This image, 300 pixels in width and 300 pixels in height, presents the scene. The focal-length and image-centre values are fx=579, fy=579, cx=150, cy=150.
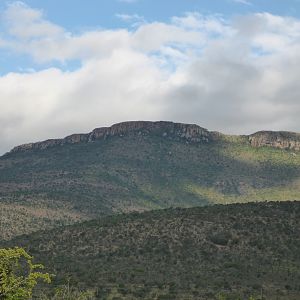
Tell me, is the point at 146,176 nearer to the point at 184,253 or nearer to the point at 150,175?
the point at 150,175

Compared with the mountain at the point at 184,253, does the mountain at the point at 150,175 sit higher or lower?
higher

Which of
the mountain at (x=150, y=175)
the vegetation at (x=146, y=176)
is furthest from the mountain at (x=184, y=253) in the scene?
the vegetation at (x=146, y=176)

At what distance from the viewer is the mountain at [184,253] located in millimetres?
60219

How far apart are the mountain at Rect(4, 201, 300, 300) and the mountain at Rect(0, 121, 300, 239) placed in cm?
4640

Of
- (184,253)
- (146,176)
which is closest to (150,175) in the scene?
(146,176)

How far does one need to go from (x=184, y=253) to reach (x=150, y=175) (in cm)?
10353

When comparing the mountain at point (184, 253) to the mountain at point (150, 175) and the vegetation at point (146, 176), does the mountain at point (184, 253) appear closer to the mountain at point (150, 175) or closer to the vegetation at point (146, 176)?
the mountain at point (150, 175)

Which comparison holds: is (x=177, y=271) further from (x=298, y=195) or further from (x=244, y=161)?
(x=244, y=161)

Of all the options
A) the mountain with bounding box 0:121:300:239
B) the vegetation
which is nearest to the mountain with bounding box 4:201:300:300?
the mountain with bounding box 0:121:300:239

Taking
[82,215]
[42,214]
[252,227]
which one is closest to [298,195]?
[82,215]

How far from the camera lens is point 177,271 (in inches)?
2623

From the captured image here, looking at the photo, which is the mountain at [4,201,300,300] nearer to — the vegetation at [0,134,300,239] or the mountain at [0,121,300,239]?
the mountain at [0,121,300,239]

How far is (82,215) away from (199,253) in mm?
60629

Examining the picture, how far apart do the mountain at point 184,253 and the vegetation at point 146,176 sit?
156 feet
